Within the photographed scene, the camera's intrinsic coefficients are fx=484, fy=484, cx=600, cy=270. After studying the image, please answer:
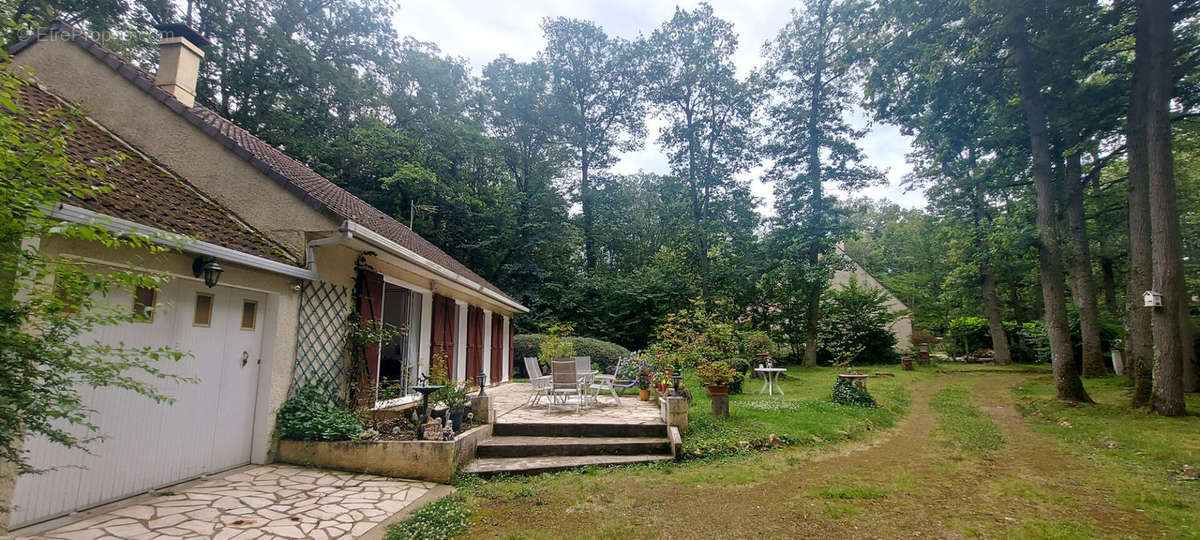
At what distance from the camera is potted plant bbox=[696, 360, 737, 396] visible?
7.47 meters

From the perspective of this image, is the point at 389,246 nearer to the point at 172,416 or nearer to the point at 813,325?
the point at 172,416

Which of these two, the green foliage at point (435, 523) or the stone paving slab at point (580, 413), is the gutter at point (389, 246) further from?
the green foliage at point (435, 523)

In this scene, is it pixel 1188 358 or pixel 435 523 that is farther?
pixel 1188 358

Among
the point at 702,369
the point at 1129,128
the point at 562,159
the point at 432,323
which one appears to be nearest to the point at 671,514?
the point at 702,369

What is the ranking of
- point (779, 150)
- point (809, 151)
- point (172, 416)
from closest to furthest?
point (172, 416) < point (809, 151) < point (779, 150)

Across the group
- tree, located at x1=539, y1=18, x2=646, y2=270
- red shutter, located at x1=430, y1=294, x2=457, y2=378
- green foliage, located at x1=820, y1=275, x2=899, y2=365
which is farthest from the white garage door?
green foliage, located at x1=820, y1=275, x2=899, y2=365

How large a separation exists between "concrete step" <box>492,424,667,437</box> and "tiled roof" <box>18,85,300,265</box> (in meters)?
3.30

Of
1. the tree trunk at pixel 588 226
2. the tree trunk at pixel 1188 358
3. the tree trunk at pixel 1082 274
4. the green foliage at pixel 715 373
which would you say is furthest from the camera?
the tree trunk at pixel 588 226

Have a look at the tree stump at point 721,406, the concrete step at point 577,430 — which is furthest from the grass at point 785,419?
the concrete step at point 577,430

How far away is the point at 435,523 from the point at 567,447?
231cm

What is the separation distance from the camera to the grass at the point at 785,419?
6.44m

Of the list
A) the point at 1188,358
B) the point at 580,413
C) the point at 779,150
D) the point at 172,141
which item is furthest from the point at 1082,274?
the point at 172,141

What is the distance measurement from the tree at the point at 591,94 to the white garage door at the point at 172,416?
17763mm

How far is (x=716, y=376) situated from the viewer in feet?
24.5
